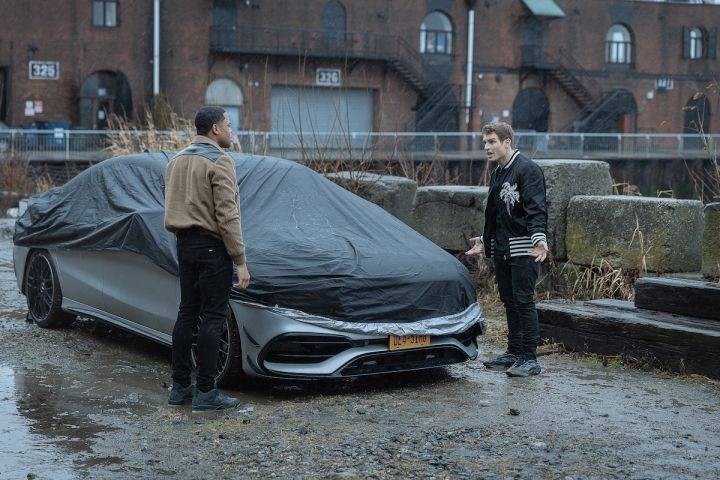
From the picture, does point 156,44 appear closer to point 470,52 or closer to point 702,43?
point 470,52

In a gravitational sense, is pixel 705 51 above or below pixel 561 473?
above

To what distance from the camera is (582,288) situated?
998 cm

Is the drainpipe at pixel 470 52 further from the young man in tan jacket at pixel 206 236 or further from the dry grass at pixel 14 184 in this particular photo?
the young man in tan jacket at pixel 206 236

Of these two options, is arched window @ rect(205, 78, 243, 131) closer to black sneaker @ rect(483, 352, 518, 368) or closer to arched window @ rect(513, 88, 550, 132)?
arched window @ rect(513, 88, 550, 132)

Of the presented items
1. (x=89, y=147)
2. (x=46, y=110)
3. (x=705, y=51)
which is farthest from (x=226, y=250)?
(x=705, y=51)

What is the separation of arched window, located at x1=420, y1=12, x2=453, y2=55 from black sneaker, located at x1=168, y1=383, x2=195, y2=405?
43.7 m

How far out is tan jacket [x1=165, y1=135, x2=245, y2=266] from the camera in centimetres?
630

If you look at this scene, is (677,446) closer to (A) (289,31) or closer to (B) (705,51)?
(A) (289,31)

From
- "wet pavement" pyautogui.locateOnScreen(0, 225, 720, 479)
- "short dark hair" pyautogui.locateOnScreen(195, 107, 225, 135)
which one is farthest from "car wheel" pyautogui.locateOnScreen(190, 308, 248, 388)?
"short dark hair" pyautogui.locateOnScreen(195, 107, 225, 135)

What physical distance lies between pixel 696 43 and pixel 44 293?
53.9m

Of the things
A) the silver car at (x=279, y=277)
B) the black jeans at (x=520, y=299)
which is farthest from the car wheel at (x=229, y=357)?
the black jeans at (x=520, y=299)

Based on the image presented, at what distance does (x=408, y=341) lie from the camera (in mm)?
7012

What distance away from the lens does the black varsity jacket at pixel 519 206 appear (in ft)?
24.2

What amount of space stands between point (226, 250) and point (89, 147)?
89.2ft
